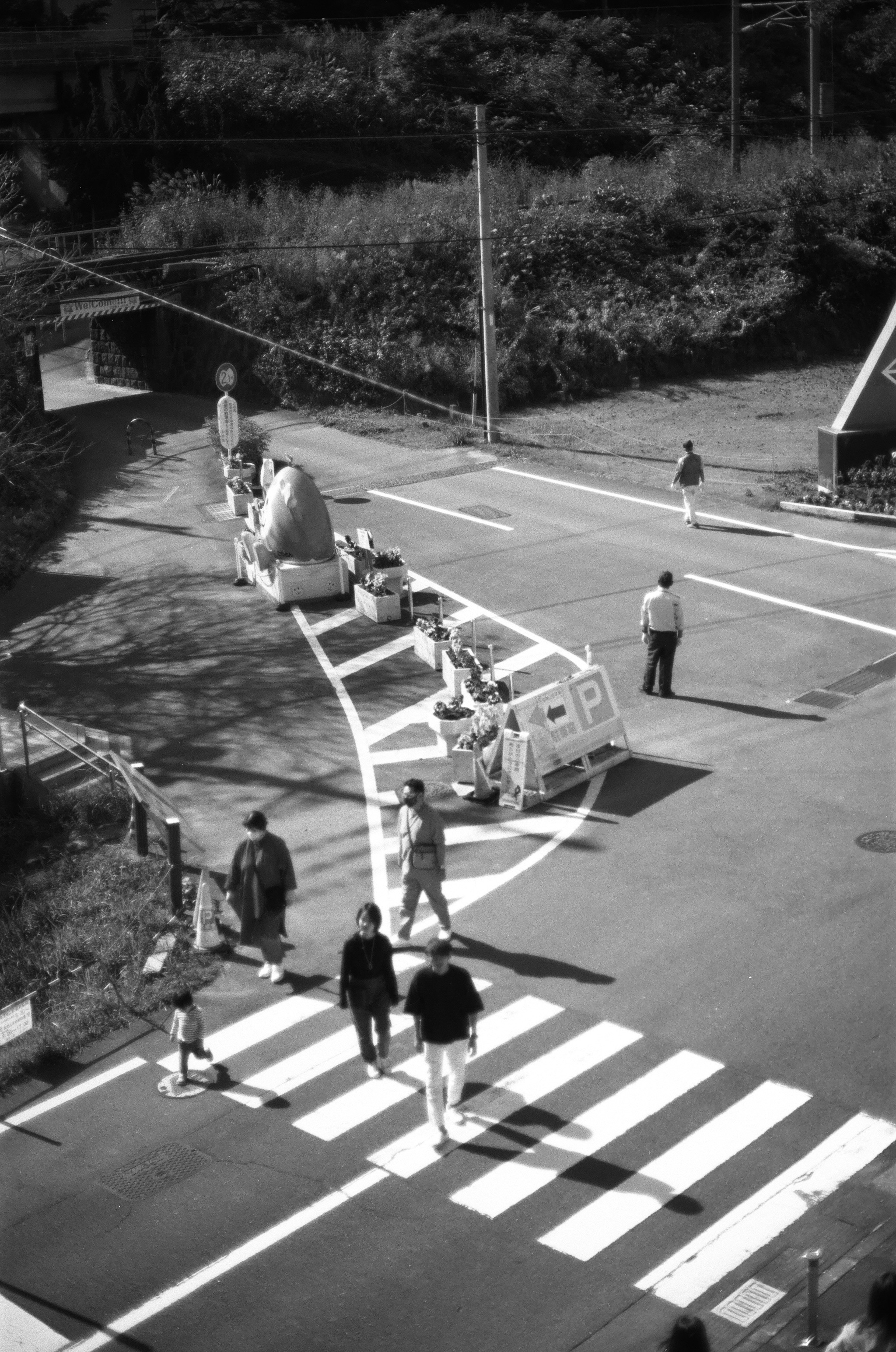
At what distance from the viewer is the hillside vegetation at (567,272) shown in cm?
4066

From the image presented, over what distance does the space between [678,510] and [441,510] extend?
15.4 ft

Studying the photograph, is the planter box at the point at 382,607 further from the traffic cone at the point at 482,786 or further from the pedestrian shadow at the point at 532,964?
the pedestrian shadow at the point at 532,964

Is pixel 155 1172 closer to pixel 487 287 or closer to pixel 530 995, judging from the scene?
pixel 530 995

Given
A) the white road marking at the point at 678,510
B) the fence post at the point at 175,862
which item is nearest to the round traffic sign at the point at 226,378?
the white road marking at the point at 678,510

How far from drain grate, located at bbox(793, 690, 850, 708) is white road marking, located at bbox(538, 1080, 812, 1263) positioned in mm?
8203

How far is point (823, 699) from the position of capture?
59.0ft

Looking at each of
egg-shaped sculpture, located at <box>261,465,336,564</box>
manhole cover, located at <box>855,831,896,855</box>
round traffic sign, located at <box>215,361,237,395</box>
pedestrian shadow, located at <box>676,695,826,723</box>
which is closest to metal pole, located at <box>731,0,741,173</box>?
round traffic sign, located at <box>215,361,237,395</box>

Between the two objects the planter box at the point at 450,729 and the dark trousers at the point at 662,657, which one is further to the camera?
the dark trousers at the point at 662,657

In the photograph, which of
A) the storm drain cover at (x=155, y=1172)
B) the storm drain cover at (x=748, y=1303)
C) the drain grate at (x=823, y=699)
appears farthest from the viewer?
the drain grate at (x=823, y=699)

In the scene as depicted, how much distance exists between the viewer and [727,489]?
28812 millimetres

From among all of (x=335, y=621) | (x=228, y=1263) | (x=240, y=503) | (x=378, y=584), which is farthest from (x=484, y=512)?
(x=228, y=1263)

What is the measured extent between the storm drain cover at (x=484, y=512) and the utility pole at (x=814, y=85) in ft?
89.9

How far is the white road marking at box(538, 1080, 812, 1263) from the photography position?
882 cm

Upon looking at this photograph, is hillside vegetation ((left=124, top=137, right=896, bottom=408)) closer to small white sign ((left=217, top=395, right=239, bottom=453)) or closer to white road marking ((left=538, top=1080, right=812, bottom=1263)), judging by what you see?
small white sign ((left=217, top=395, right=239, bottom=453))
